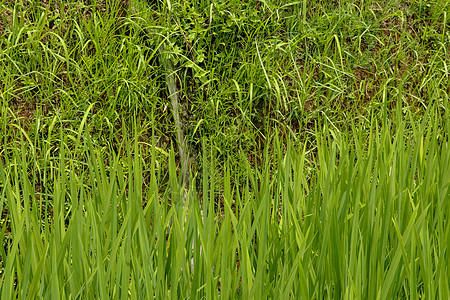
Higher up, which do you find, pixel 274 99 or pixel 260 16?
pixel 260 16

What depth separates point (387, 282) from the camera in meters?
0.95

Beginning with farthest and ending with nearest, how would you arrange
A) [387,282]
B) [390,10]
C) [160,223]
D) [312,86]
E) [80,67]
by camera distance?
[390,10]
[312,86]
[80,67]
[160,223]
[387,282]

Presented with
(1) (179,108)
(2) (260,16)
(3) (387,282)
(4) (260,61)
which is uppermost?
(2) (260,16)

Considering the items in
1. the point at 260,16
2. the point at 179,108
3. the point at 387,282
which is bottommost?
the point at 387,282

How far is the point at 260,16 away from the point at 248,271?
198 centimetres

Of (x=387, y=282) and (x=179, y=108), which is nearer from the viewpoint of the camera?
(x=387, y=282)

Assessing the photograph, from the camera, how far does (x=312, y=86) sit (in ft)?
8.59

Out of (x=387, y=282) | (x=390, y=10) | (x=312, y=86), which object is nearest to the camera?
(x=387, y=282)

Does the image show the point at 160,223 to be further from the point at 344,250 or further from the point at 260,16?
the point at 260,16

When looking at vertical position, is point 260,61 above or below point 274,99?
above

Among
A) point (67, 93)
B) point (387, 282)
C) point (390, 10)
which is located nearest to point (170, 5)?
point (67, 93)

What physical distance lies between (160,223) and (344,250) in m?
0.42

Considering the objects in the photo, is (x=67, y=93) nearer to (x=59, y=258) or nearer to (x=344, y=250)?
A: (x=59, y=258)

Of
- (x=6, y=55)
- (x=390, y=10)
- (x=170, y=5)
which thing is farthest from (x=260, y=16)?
(x=6, y=55)
